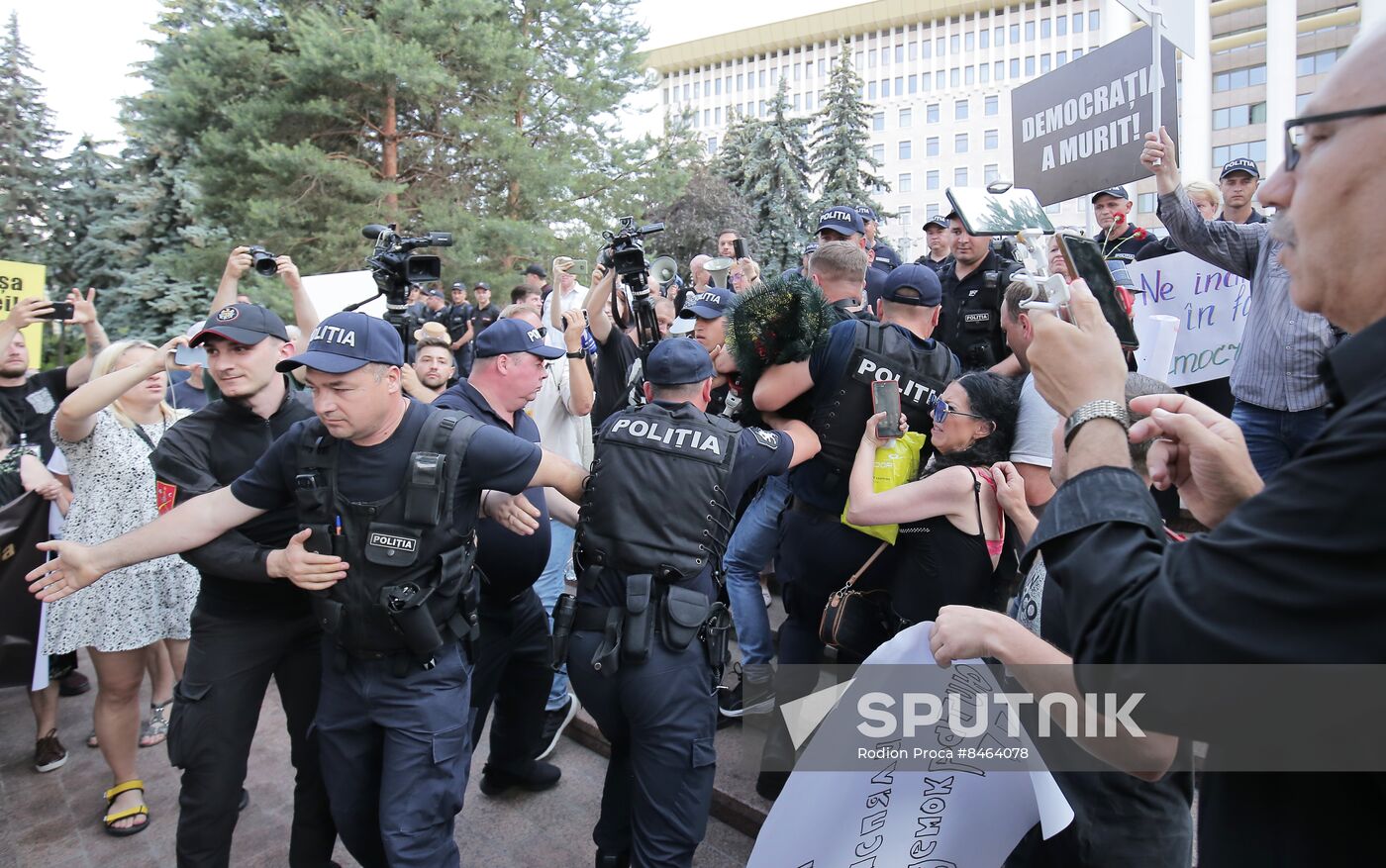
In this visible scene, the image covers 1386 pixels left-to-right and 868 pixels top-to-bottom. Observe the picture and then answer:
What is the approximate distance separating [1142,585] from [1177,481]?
0.59m

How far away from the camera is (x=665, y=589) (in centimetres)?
303

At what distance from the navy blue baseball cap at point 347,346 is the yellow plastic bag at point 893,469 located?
1.85 metres

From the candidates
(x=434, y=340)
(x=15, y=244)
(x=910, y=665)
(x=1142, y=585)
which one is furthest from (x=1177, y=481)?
(x=15, y=244)

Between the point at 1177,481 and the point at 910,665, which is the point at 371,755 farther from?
Answer: the point at 1177,481

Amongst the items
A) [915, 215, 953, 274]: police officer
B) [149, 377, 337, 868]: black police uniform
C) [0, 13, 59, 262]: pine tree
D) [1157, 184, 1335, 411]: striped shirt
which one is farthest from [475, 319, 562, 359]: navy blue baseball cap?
[0, 13, 59, 262]: pine tree

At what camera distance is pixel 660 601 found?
9.86 feet

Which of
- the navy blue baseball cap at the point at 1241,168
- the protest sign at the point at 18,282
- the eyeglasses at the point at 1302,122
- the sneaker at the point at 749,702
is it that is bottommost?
the sneaker at the point at 749,702

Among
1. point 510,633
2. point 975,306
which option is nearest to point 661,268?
point 975,306

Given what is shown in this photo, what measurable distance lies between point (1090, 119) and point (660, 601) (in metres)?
3.57

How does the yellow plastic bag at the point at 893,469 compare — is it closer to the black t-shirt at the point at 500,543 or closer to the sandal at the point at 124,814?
the black t-shirt at the point at 500,543

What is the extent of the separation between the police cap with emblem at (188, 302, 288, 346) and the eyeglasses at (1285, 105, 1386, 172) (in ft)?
11.4

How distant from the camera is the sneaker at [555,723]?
445 centimetres

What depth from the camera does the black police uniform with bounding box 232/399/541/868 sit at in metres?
2.78

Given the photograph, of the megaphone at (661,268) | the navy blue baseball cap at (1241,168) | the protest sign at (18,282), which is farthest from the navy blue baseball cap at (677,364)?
the protest sign at (18,282)
